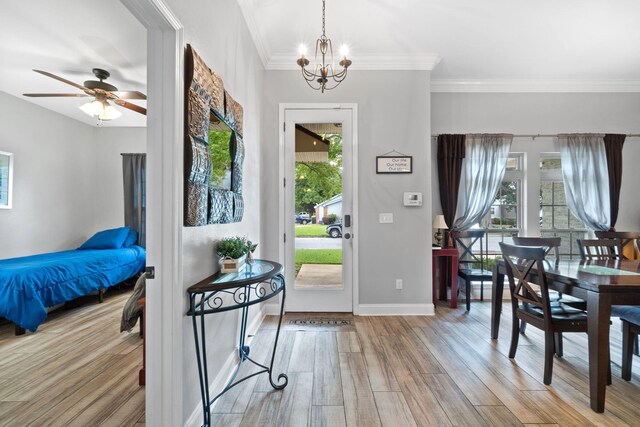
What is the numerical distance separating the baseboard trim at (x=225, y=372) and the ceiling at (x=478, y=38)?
2804 mm

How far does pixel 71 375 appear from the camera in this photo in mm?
2156

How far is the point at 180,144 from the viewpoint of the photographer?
1.42 m

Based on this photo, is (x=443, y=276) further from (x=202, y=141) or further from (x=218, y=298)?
(x=202, y=141)

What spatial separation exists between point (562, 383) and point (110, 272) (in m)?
4.80

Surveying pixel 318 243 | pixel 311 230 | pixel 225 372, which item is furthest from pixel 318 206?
pixel 225 372

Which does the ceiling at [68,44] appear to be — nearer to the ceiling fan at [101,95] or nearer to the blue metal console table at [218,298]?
the ceiling fan at [101,95]

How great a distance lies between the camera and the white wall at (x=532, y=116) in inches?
158

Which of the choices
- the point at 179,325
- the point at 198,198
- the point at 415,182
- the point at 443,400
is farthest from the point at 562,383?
the point at 198,198

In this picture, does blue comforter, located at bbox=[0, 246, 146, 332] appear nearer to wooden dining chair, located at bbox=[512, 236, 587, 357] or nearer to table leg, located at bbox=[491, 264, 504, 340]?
table leg, located at bbox=[491, 264, 504, 340]

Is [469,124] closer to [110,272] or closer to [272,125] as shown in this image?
[272,125]

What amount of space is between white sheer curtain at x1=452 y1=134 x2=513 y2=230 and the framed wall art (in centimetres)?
590


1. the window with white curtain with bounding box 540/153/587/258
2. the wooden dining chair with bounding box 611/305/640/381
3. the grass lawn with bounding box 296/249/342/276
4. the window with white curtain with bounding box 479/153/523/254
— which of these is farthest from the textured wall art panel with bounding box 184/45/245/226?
the window with white curtain with bounding box 540/153/587/258

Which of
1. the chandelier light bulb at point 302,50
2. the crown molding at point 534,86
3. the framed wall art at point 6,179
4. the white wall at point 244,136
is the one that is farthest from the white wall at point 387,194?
the framed wall art at point 6,179

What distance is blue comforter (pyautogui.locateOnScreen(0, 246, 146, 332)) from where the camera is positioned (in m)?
2.80
